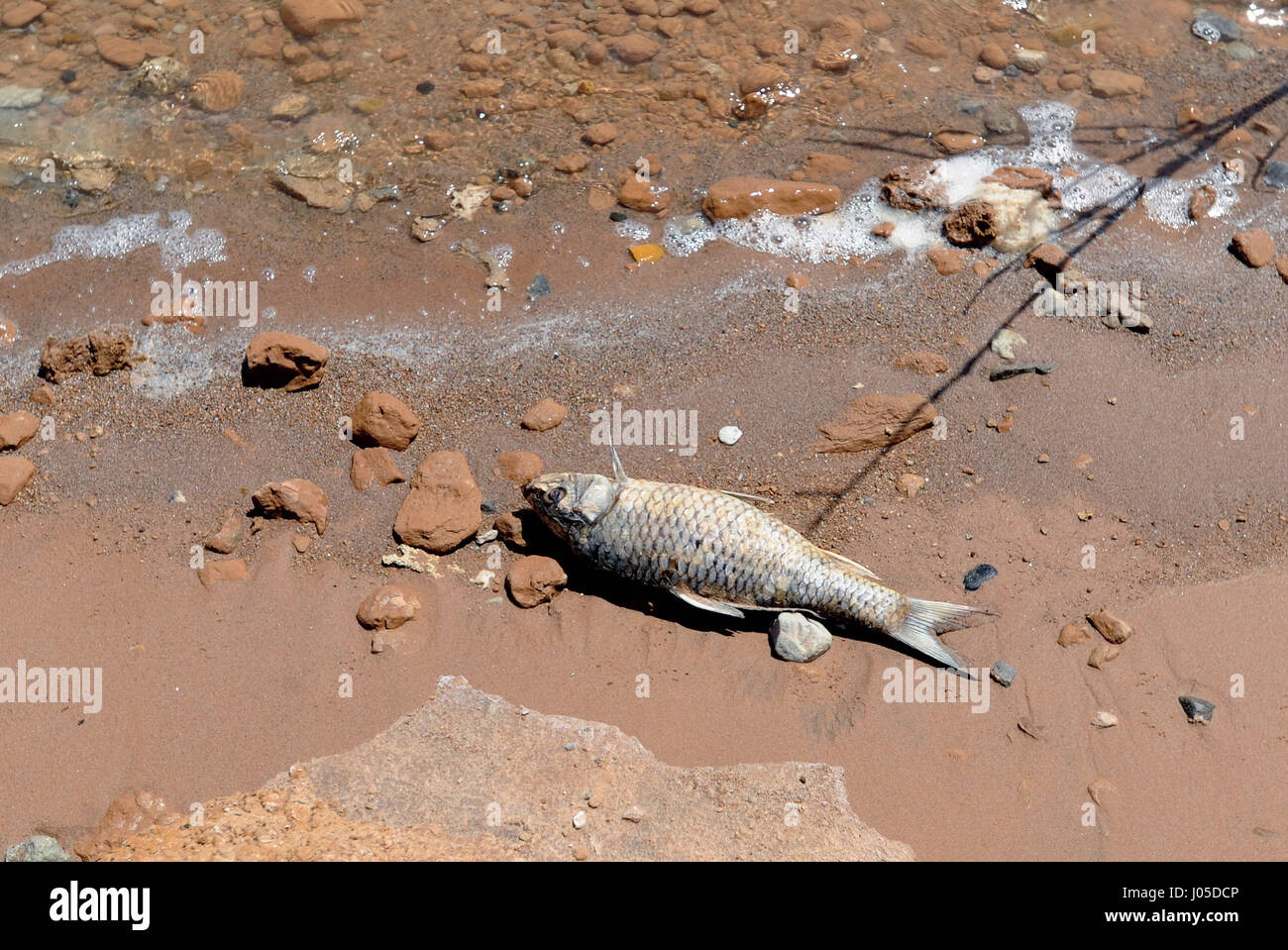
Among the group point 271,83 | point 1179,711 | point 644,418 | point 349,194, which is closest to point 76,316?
point 349,194

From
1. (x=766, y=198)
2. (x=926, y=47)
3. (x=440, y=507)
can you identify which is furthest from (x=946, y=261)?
(x=440, y=507)

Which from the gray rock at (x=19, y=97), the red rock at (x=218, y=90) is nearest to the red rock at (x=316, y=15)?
A: the red rock at (x=218, y=90)

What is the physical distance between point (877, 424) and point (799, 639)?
5.00 feet

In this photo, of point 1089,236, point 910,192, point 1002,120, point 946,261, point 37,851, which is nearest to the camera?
point 37,851

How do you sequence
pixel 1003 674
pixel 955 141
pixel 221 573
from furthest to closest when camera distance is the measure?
pixel 955 141 < pixel 221 573 < pixel 1003 674

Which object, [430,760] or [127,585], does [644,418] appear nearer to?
[430,760]

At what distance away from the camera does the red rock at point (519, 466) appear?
5.53m

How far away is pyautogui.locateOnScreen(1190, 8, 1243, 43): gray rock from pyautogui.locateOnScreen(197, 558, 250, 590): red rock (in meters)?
8.62

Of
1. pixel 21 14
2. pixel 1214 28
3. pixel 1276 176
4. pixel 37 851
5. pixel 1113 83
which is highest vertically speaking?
pixel 1214 28

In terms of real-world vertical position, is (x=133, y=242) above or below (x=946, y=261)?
below

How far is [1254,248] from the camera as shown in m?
6.46

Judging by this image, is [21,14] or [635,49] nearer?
[635,49]

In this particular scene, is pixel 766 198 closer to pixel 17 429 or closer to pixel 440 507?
pixel 440 507

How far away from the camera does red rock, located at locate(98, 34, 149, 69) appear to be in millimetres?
8211
